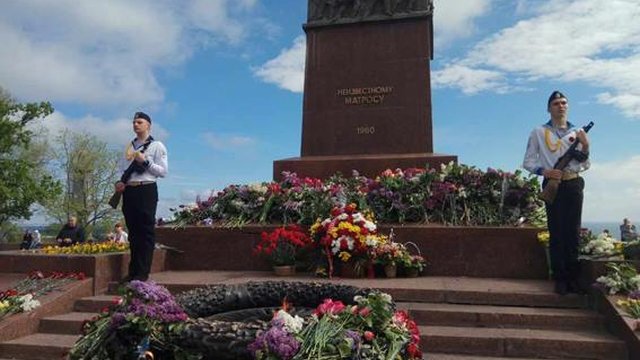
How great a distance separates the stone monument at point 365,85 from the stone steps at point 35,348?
582 cm

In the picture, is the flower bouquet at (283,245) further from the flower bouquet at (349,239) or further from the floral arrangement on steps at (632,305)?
the floral arrangement on steps at (632,305)

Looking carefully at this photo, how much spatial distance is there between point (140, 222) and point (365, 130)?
580 centimetres

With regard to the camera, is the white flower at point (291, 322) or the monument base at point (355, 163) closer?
the white flower at point (291, 322)

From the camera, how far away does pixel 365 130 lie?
11.5 m

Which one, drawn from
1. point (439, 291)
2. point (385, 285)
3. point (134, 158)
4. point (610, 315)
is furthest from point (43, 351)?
point (610, 315)

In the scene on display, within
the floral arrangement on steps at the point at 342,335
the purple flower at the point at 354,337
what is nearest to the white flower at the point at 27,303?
the floral arrangement on steps at the point at 342,335

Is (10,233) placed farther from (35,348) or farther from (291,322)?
(291,322)

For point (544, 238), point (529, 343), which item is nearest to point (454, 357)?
point (529, 343)

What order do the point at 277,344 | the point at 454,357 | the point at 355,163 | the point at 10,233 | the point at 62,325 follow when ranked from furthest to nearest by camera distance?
1. the point at 10,233
2. the point at 355,163
3. the point at 62,325
4. the point at 454,357
5. the point at 277,344

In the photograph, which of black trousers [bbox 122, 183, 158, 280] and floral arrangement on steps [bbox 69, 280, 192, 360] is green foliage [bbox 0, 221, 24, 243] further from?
floral arrangement on steps [bbox 69, 280, 192, 360]

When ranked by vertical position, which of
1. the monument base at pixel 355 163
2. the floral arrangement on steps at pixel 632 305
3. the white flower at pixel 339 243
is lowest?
the floral arrangement on steps at pixel 632 305

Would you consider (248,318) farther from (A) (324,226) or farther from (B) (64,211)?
(B) (64,211)

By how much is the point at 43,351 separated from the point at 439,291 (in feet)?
12.3

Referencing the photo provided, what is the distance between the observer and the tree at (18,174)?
30594 mm
